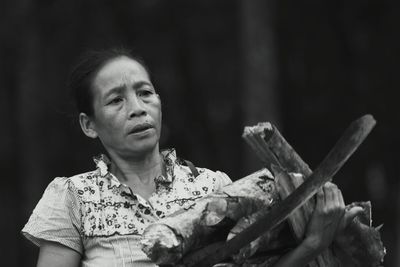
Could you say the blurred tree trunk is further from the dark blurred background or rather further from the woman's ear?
the woman's ear

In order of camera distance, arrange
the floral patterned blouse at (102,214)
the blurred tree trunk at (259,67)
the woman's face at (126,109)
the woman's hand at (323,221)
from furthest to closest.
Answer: the blurred tree trunk at (259,67), the woman's face at (126,109), the floral patterned blouse at (102,214), the woman's hand at (323,221)

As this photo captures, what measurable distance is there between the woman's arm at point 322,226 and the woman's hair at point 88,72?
1.01m

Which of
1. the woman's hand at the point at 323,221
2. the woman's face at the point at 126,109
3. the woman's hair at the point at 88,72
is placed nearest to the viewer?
the woman's hand at the point at 323,221

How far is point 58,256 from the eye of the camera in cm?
319

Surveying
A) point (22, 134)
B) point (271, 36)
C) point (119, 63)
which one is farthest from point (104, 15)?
point (119, 63)

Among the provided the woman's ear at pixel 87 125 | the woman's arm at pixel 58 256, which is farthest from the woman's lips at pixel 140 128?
the woman's arm at pixel 58 256

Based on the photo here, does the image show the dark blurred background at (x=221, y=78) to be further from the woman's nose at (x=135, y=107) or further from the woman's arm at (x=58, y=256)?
the woman's arm at (x=58, y=256)

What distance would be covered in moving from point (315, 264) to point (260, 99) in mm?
8032

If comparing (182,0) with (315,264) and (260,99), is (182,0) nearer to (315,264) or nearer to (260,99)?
(260,99)

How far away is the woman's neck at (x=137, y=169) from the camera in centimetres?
333

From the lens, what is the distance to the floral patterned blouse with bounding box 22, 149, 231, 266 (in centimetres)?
315

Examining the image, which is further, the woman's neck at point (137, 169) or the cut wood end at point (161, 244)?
the woman's neck at point (137, 169)

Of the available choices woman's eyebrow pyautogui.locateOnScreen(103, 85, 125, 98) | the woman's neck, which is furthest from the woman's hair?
the woman's neck

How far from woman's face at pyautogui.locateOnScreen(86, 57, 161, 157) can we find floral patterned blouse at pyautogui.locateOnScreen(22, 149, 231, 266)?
0.43 ft
